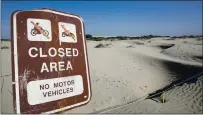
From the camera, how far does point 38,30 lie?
138cm

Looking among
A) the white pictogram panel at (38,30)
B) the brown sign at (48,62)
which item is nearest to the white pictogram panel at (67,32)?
the brown sign at (48,62)

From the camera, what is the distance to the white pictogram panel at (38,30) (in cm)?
136

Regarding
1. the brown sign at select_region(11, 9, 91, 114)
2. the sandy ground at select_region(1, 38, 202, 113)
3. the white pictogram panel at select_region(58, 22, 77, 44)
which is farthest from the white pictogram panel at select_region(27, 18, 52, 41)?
the sandy ground at select_region(1, 38, 202, 113)

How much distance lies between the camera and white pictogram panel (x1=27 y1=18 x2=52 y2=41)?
1363mm

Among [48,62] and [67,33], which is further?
[67,33]

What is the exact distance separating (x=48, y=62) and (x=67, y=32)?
0.29 meters

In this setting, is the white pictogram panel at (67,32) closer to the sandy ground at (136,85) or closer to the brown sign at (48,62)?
the brown sign at (48,62)

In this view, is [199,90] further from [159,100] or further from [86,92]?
[86,92]

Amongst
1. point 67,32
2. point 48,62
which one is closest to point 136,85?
point 67,32

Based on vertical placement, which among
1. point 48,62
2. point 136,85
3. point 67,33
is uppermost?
point 67,33

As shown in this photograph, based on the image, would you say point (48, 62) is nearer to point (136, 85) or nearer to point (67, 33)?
point (67, 33)

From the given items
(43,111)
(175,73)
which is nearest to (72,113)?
(43,111)

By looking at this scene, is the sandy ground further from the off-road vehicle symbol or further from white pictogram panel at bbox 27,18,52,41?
white pictogram panel at bbox 27,18,52,41

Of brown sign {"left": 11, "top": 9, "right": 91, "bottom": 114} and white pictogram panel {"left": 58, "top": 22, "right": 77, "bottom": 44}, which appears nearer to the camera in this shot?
brown sign {"left": 11, "top": 9, "right": 91, "bottom": 114}
